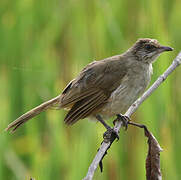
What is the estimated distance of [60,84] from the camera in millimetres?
4004

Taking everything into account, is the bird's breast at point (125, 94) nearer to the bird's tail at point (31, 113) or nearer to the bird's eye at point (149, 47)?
the bird's eye at point (149, 47)

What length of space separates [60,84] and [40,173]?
2.39 feet

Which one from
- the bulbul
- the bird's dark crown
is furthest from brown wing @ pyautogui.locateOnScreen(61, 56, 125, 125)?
the bird's dark crown

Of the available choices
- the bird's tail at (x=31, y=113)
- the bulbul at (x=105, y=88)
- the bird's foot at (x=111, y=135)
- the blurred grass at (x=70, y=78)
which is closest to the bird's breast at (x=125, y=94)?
the bulbul at (x=105, y=88)

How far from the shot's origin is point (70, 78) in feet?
13.6

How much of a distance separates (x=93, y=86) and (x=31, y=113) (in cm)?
47

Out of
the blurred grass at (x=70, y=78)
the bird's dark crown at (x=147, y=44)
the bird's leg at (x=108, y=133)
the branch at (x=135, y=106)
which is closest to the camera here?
the branch at (x=135, y=106)

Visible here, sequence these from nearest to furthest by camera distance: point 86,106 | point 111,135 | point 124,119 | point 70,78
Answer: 1. point 111,135
2. point 124,119
3. point 86,106
4. point 70,78

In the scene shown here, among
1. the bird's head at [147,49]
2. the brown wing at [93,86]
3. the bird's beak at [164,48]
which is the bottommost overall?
the brown wing at [93,86]

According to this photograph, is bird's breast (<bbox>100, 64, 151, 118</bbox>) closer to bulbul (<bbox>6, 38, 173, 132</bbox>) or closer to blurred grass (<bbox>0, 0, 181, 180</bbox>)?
bulbul (<bbox>6, 38, 173, 132</bbox>)

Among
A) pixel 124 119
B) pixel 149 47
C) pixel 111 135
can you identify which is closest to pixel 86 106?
pixel 124 119

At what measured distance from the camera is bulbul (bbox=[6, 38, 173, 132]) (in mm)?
3732

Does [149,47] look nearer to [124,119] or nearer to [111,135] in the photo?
[124,119]

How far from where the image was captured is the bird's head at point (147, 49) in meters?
3.88
